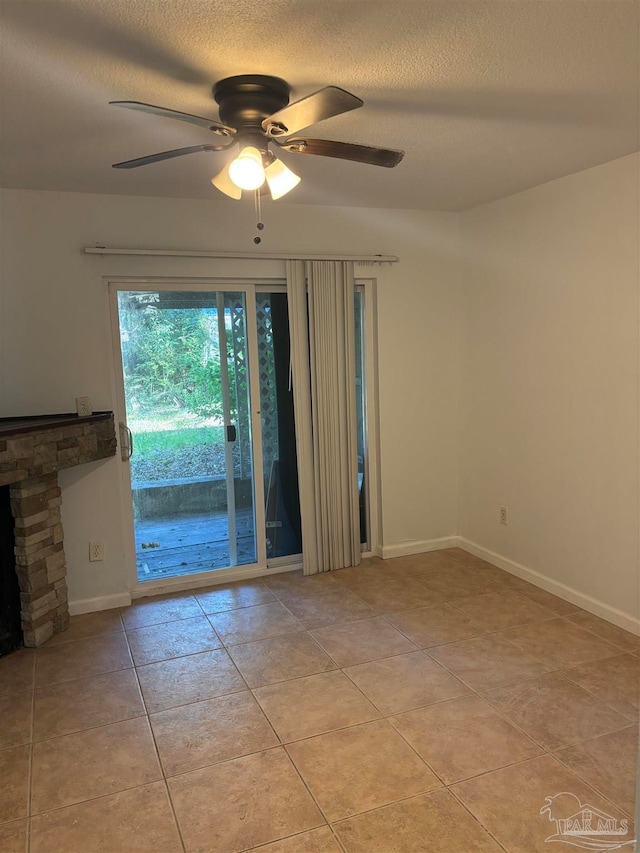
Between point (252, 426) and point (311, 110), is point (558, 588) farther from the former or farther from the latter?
point (311, 110)

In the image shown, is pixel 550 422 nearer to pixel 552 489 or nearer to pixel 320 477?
pixel 552 489

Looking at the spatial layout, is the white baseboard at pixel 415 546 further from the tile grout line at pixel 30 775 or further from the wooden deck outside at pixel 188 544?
the tile grout line at pixel 30 775

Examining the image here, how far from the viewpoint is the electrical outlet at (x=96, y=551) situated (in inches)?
143

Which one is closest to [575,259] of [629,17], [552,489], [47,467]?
[552,489]

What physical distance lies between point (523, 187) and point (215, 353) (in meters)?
2.13

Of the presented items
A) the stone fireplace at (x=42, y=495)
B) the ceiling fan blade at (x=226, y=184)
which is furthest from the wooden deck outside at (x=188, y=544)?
the ceiling fan blade at (x=226, y=184)

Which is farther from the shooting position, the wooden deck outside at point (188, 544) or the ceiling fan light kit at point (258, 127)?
the wooden deck outside at point (188, 544)

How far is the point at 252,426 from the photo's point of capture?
13.2ft

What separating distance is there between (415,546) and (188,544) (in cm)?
166

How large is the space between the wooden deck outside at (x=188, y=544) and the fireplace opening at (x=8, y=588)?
0.82 m

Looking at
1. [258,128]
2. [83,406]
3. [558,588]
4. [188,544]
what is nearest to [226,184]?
[258,128]

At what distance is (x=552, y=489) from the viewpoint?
3.68 m

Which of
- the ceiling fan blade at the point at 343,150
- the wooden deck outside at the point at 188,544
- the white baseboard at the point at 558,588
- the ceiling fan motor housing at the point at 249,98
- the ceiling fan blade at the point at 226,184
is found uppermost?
the ceiling fan motor housing at the point at 249,98

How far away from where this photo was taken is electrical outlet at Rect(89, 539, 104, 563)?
11.9 feet
